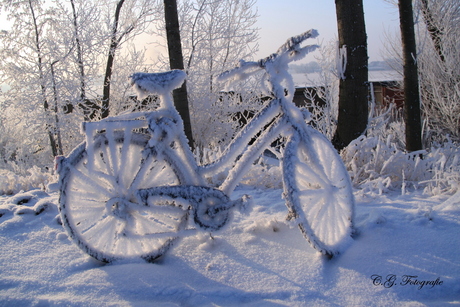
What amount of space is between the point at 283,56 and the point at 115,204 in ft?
4.51

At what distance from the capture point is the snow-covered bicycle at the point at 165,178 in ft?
6.60

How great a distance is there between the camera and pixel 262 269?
204 cm

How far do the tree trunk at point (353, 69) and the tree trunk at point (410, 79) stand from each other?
108 centimetres

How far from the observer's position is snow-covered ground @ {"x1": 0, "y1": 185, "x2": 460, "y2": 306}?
1789 millimetres

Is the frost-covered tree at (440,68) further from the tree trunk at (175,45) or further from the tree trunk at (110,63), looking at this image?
the tree trunk at (110,63)

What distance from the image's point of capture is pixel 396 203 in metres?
2.82

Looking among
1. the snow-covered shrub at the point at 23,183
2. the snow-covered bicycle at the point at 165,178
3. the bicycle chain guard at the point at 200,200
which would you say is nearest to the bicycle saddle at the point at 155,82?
the snow-covered bicycle at the point at 165,178

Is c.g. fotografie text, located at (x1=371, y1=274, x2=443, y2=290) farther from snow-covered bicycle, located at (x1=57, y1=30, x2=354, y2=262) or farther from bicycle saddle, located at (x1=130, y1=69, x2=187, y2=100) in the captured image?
bicycle saddle, located at (x1=130, y1=69, x2=187, y2=100)

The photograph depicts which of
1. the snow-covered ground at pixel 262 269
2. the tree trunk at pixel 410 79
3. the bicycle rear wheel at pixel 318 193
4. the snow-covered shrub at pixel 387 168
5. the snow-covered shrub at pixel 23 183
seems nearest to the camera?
the snow-covered ground at pixel 262 269

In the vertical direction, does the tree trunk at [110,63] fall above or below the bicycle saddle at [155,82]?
above

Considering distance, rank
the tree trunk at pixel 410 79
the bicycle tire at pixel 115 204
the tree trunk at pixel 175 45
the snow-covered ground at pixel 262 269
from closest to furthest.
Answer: the snow-covered ground at pixel 262 269
the bicycle tire at pixel 115 204
the tree trunk at pixel 175 45
the tree trunk at pixel 410 79

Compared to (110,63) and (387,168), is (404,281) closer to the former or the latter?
(387,168)

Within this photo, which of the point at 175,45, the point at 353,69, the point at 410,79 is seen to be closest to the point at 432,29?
the point at 410,79

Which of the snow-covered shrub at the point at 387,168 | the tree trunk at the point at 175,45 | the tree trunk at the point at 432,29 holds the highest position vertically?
the tree trunk at the point at 432,29
